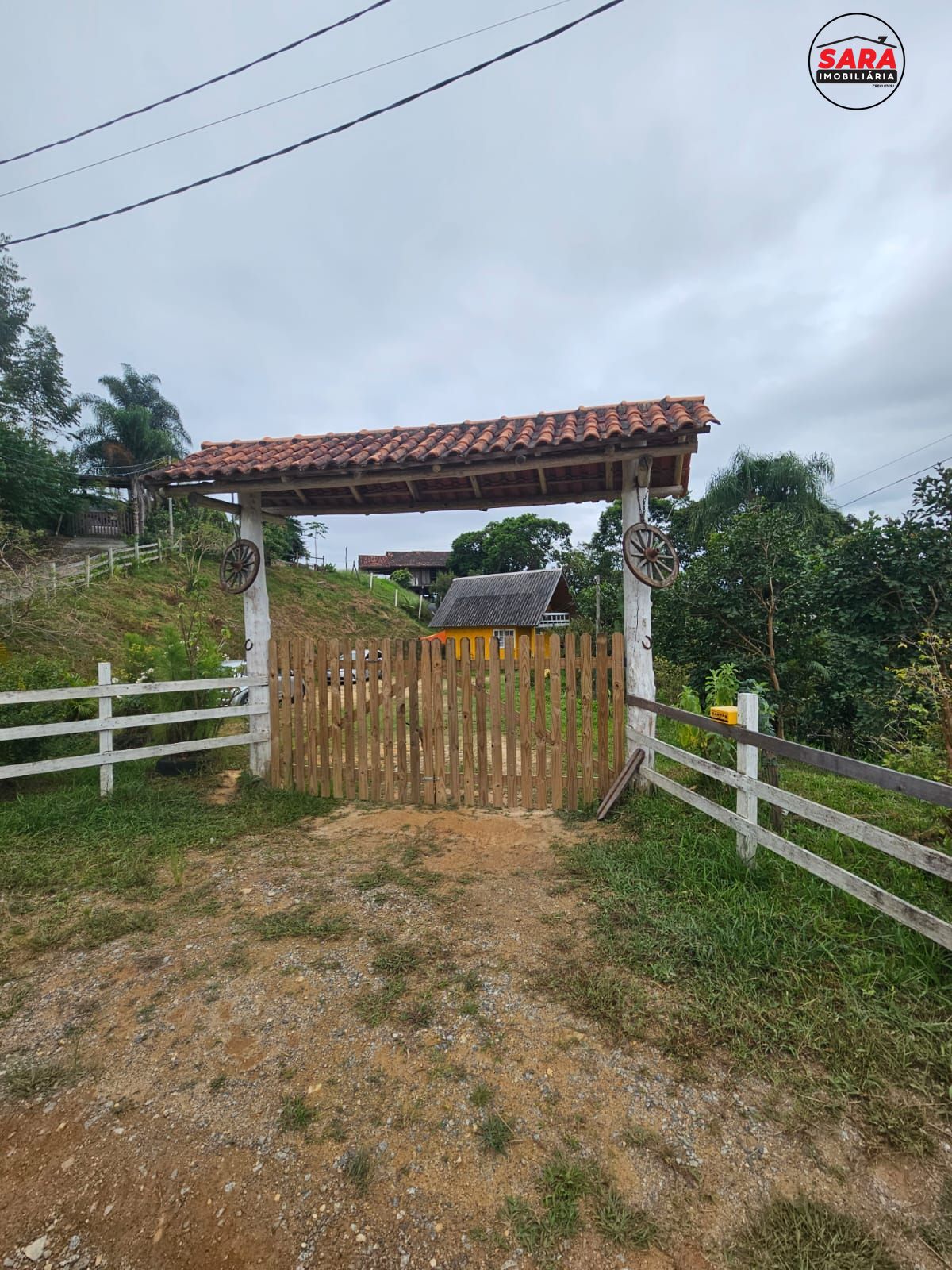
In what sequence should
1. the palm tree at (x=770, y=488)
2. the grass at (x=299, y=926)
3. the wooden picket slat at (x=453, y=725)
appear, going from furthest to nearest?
1. the palm tree at (x=770, y=488)
2. the wooden picket slat at (x=453, y=725)
3. the grass at (x=299, y=926)

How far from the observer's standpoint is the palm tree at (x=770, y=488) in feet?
60.7

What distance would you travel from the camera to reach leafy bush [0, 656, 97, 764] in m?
5.09

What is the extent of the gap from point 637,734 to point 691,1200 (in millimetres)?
3343

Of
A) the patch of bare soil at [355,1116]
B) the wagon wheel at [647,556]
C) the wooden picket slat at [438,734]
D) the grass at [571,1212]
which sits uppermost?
the wagon wheel at [647,556]

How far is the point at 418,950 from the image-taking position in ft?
8.82

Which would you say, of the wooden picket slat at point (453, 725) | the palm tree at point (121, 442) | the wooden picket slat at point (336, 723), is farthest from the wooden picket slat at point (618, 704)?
the palm tree at point (121, 442)

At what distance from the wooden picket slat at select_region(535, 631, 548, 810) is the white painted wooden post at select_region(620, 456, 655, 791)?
0.78 m

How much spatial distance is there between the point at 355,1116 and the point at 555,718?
3176mm

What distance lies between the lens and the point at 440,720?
5078 millimetres

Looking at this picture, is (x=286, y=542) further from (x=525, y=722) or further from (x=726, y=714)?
(x=726, y=714)

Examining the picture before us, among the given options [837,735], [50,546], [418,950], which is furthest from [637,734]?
[50,546]

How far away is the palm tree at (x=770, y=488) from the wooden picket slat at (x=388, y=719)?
55.4 feet

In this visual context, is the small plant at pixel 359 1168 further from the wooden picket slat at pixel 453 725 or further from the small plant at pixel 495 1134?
the wooden picket slat at pixel 453 725

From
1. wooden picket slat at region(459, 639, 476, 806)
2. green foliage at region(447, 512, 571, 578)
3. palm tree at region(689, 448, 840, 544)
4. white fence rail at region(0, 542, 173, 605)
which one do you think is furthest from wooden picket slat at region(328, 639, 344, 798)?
green foliage at region(447, 512, 571, 578)
